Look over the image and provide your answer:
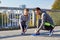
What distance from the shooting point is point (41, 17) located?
10031mm

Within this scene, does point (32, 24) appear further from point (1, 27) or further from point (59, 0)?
point (59, 0)

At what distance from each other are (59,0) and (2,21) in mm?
23127

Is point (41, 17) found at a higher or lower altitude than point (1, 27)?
higher

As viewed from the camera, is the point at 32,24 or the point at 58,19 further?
the point at 58,19

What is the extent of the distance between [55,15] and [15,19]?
359cm

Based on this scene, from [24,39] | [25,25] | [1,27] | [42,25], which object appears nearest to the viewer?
[24,39]

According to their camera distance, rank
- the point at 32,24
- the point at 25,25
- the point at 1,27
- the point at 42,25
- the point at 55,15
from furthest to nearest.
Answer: the point at 55,15, the point at 32,24, the point at 1,27, the point at 25,25, the point at 42,25

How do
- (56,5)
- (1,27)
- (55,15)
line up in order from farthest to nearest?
(56,5), (55,15), (1,27)

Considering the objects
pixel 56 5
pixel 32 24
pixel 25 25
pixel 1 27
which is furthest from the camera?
pixel 56 5

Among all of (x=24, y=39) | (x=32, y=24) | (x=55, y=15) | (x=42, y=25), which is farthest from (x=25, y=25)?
(x=55, y=15)

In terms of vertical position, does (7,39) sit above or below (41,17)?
below

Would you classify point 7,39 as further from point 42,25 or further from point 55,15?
point 55,15

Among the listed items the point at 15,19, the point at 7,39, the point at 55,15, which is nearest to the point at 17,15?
the point at 15,19

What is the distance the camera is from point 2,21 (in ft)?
47.1
